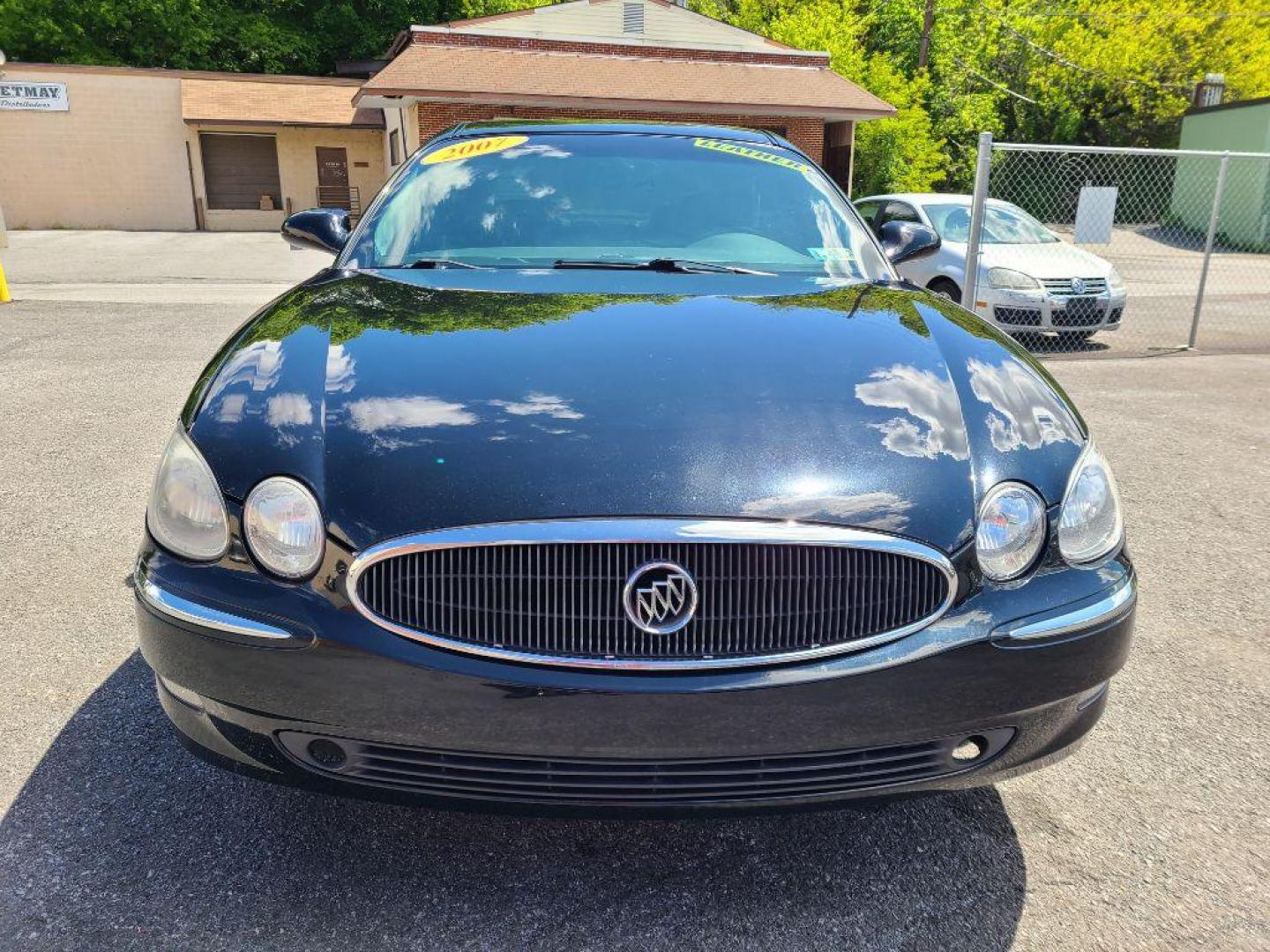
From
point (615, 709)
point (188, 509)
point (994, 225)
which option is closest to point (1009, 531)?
point (615, 709)

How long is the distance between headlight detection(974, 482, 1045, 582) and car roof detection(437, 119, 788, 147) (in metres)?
2.17

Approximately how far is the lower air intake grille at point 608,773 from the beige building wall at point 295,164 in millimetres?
30401

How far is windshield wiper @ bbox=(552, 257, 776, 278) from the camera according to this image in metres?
2.88

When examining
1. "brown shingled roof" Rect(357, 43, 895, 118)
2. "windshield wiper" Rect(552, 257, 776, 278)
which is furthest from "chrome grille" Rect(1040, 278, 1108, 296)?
"brown shingled roof" Rect(357, 43, 895, 118)

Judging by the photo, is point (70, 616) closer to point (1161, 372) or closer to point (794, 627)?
point (794, 627)

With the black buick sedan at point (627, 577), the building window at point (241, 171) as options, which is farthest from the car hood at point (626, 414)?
the building window at point (241, 171)

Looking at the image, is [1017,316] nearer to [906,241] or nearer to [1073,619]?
[906,241]

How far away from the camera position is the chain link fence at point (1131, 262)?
9.01 meters

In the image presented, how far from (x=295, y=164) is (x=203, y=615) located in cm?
3151

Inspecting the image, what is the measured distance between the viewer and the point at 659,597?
1.69 metres

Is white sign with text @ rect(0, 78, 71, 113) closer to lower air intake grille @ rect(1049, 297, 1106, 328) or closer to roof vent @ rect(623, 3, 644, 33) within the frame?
roof vent @ rect(623, 3, 644, 33)

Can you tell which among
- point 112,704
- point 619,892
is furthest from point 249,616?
point 112,704

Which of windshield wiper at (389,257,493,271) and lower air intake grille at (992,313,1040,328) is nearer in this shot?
windshield wiper at (389,257,493,271)

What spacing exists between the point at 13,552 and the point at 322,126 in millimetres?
28555
